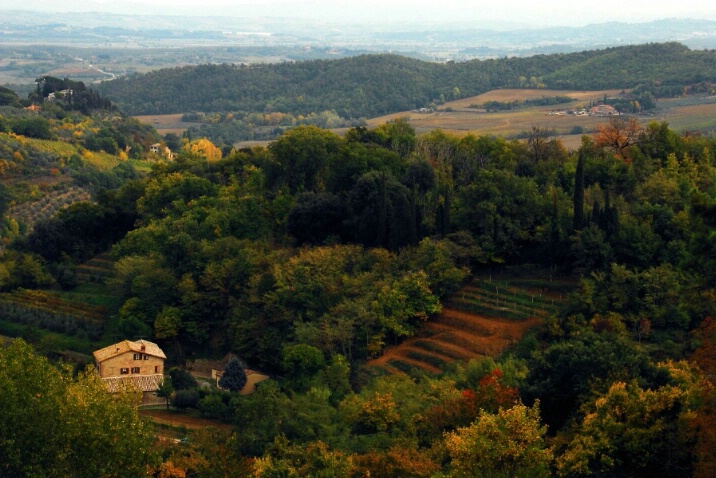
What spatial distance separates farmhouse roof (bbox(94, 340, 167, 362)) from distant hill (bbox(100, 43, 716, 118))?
50796mm

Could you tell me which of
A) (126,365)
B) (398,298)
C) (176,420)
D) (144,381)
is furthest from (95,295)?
(398,298)

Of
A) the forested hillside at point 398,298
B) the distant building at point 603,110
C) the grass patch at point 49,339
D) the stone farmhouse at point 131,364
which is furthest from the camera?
the distant building at point 603,110

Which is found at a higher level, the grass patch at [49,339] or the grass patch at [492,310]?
the grass patch at [492,310]

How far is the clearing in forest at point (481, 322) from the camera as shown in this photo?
35.1 meters

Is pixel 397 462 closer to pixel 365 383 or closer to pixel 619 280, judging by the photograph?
pixel 365 383

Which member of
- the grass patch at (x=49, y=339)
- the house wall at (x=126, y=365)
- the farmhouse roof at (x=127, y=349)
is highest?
the farmhouse roof at (x=127, y=349)

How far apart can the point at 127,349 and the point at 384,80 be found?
87.0m

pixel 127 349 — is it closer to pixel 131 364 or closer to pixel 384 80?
pixel 131 364

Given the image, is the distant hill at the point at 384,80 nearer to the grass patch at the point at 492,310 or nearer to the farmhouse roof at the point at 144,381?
the grass patch at the point at 492,310

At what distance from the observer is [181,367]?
40.2 m

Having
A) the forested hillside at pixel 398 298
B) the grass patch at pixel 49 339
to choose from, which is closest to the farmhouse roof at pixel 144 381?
the forested hillside at pixel 398 298

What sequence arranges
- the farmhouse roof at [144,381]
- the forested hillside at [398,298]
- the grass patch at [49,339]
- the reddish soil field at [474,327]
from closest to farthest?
the forested hillside at [398,298], the reddish soil field at [474,327], the farmhouse roof at [144,381], the grass patch at [49,339]

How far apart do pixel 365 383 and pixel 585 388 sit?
9543mm

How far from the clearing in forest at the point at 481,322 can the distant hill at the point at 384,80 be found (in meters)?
45.0
